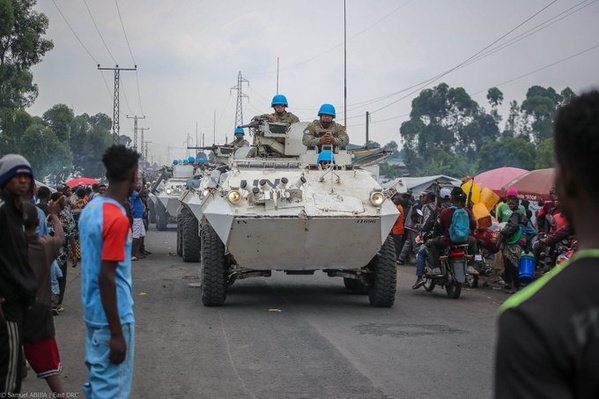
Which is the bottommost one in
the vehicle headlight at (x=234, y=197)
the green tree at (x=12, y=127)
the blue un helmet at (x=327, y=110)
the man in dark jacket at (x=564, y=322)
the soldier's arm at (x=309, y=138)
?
the man in dark jacket at (x=564, y=322)

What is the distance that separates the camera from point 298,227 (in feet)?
34.4

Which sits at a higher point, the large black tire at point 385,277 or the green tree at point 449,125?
the green tree at point 449,125

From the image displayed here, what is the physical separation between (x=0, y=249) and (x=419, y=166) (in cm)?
5805

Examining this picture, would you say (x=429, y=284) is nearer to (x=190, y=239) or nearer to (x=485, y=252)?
(x=485, y=252)

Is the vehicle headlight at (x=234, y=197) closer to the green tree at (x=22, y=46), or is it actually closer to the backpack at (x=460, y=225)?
the backpack at (x=460, y=225)

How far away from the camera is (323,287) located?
13.9 meters

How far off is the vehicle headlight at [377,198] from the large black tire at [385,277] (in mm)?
595

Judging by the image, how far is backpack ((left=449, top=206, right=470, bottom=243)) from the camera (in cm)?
1242

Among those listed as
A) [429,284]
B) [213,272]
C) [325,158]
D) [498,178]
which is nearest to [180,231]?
[429,284]

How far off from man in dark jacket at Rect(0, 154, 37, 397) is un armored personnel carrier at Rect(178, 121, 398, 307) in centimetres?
556

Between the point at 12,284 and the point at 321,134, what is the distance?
8.82 metres

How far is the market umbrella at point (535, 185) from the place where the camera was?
18.1 meters

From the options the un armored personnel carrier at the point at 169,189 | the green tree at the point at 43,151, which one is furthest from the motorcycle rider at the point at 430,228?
the green tree at the point at 43,151

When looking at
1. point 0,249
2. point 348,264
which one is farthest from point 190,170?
point 0,249
